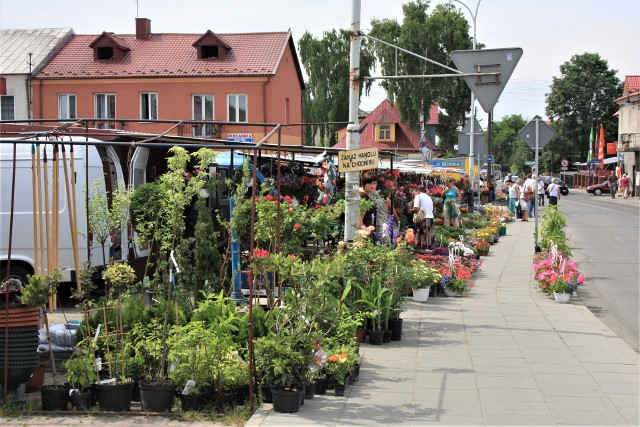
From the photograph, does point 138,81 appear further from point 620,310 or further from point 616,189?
point 616,189

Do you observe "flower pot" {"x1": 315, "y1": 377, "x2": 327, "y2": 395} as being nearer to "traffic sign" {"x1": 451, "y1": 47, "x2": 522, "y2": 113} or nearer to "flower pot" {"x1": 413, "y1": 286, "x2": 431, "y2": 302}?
"flower pot" {"x1": 413, "y1": 286, "x2": 431, "y2": 302}

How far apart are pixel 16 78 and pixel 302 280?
38379 millimetres

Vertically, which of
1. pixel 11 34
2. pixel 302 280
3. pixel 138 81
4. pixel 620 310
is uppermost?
pixel 11 34

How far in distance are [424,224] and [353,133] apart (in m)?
7.56

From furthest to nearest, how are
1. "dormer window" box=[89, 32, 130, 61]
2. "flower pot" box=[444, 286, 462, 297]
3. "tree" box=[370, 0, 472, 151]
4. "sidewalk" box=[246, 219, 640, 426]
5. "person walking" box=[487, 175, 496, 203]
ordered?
"tree" box=[370, 0, 472, 151], "person walking" box=[487, 175, 496, 203], "dormer window" box=[89, 32, 130, 61], "flower pot" box=[444, 286, 462, 297], "sidewalk" box=[246, 219, 640, 426]

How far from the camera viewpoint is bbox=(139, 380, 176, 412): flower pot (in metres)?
6.30

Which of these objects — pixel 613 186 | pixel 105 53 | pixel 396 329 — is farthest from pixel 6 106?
pixel 613 186

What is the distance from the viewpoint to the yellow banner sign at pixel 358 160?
948 cm

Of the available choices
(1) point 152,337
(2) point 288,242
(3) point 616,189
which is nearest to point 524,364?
(2) point 288,242

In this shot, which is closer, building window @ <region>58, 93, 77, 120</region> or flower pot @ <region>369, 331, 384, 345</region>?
flower pot @ <region>369, 331, 384, 345</region>

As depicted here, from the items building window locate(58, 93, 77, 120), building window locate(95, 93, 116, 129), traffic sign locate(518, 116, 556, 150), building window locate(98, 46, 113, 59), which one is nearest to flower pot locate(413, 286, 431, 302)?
traffic sign locate(518, 116, 556, 150)

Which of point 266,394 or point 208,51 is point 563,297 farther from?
point 208,51

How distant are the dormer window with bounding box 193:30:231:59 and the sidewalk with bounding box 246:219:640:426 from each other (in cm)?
3204

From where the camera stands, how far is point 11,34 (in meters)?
44.8
